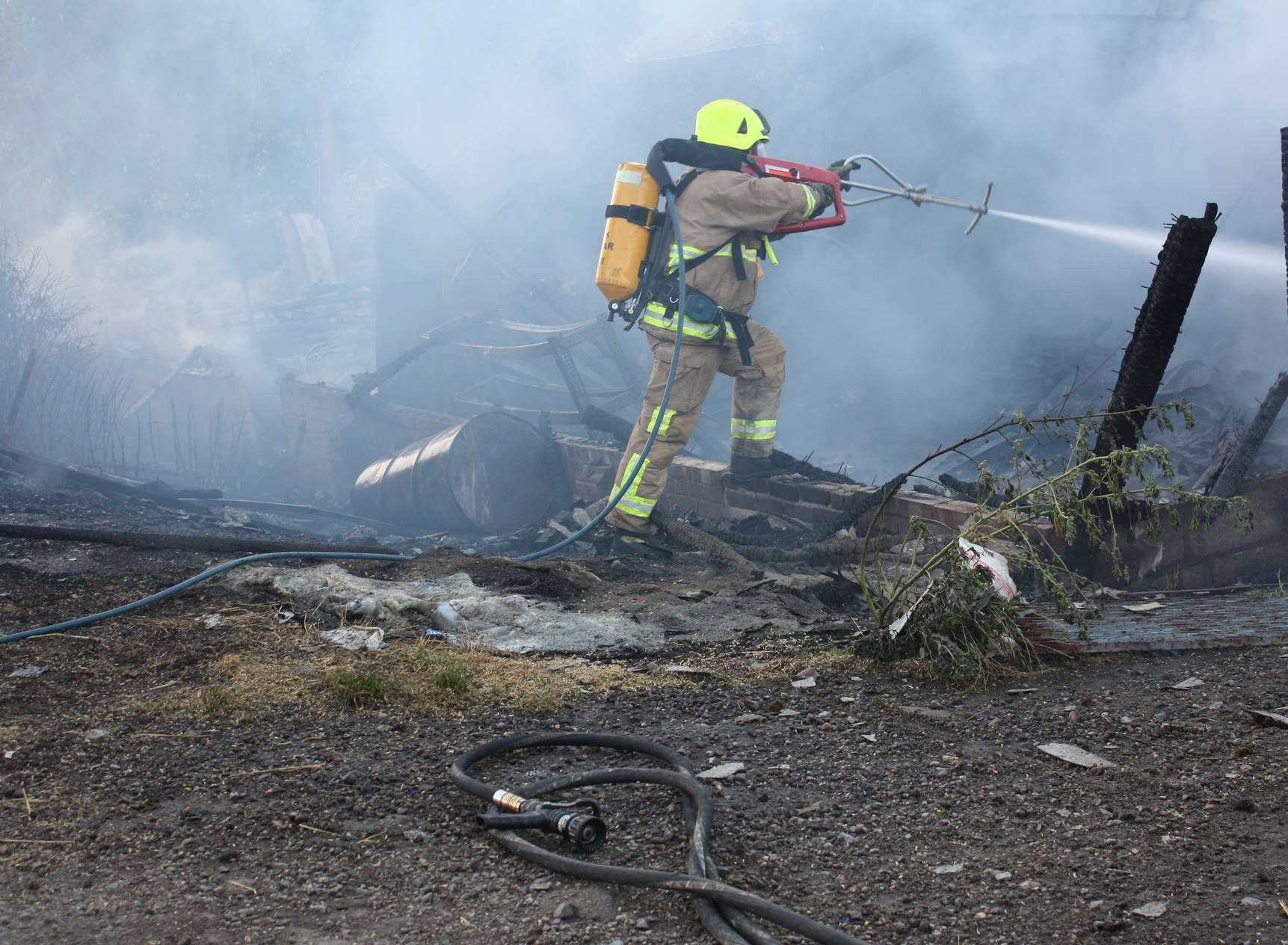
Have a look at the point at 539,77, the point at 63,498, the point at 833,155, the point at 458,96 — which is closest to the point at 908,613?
the point at 63,498

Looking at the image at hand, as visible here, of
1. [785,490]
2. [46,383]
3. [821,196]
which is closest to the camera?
[821,196]

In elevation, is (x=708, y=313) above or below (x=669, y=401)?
above

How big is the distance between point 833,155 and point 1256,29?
12.1 ft

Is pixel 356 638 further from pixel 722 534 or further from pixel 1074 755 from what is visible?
pixel 722 534

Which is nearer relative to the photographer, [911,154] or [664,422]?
[664,422]

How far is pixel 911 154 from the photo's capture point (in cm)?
991

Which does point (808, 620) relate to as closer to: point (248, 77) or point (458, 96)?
point (458, 96)

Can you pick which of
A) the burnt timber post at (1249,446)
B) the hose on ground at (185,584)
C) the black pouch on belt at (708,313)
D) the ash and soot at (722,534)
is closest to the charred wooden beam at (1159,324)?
the ash and soot at (722,534)

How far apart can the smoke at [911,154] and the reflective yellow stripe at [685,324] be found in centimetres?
394

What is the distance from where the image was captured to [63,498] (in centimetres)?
723

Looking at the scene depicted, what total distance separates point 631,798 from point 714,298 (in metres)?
3.84

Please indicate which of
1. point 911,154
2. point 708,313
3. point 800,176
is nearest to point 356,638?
point 708,313

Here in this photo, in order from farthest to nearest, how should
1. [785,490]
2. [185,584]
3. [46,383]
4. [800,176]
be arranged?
[46,383] → [785,490] → [800,176] → [185,584]

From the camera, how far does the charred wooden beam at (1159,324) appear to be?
367 cm
